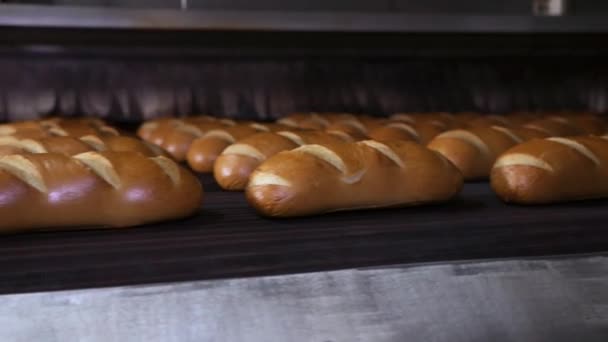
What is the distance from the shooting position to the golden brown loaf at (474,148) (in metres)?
1.61

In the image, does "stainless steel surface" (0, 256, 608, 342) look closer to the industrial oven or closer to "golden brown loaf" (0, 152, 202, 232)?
the industrial oven

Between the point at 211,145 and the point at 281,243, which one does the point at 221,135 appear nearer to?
the point at 211,145

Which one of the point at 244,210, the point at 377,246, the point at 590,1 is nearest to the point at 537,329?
the point at 377,246

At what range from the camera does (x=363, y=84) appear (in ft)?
9.69

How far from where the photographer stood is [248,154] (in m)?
1.55

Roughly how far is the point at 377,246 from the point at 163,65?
192 cm

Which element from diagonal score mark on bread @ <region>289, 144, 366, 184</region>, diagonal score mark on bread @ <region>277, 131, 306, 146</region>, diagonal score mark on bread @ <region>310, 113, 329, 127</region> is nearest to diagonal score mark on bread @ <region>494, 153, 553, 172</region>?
diagonal score mark on bread @ <region>289, 144, 366, 184</region>

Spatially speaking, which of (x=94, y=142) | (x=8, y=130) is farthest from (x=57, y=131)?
(x=94, y=142)

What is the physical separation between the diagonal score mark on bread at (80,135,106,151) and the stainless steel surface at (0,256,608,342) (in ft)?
2.59

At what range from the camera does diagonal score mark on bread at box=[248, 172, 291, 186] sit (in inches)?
47.5

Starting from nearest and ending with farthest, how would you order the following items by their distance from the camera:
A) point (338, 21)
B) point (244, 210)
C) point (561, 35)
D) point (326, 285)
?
point (326, 285), point (244, 210), point (338, 21), point (561, 35)

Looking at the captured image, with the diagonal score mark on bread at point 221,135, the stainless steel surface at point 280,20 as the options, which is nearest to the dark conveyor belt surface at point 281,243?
the diagonal score mark on bread at point 221,135

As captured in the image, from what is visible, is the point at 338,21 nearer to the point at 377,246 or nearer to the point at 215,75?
the point at 215,75

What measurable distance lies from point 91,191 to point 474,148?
964 millimetres
